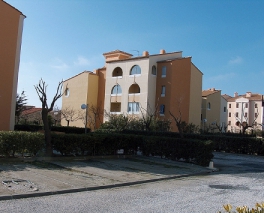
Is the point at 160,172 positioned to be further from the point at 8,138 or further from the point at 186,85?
the point at 186,85

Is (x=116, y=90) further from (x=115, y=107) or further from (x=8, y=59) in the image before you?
(x=8, y=59)

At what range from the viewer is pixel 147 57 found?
137 ft

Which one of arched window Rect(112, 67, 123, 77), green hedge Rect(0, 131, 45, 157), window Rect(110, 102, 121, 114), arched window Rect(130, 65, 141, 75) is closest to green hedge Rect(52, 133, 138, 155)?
green hedge Rect(0, 131, 45, 157)

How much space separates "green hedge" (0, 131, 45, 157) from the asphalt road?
15.6ft

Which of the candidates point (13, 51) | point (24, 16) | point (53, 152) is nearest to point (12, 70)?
point (13, 51)

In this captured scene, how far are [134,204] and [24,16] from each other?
59.7 feet

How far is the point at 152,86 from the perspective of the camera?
43125mm

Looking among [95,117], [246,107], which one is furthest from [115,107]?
[246,107]

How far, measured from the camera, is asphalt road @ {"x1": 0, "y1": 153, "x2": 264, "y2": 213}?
21.7 ft

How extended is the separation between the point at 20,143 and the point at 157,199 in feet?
21.1

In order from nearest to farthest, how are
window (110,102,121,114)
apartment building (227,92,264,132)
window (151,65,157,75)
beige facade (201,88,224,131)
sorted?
window (151,65,157,75), window (110,102,121,114), beige facade (201,88,224,131), apartment building (227,92,264,132)

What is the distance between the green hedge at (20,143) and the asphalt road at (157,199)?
15.6 ft

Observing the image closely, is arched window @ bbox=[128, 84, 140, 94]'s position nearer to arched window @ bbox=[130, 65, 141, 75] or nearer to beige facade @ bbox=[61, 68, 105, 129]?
arched window @ bbox=[130, 65, 141, 75]

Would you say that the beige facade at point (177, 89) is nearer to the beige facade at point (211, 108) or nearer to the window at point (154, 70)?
the window at point (154, 70)
